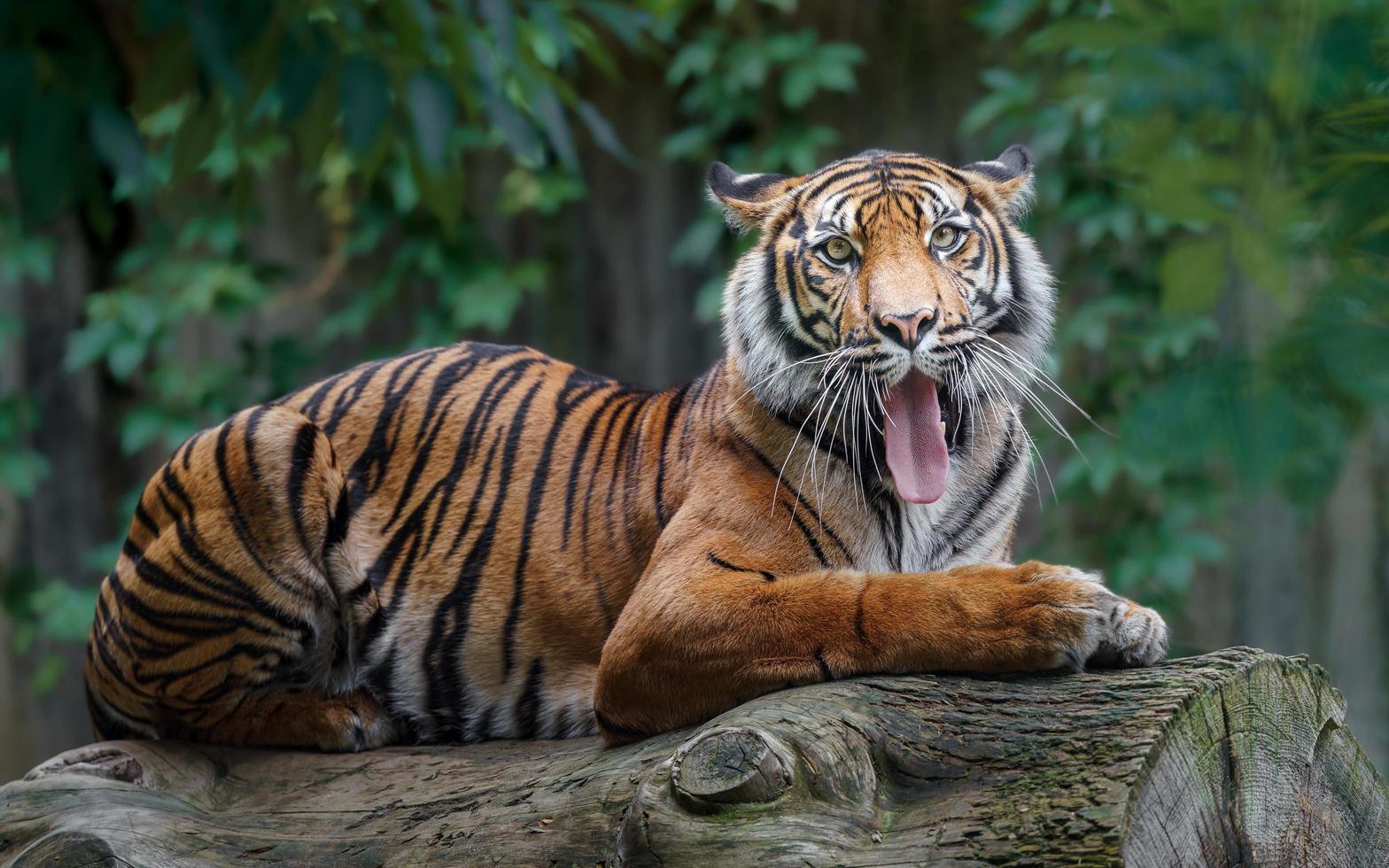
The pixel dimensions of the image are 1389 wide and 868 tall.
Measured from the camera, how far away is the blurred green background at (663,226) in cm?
84

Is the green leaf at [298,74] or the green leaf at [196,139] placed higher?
the green leaf at [298,74]

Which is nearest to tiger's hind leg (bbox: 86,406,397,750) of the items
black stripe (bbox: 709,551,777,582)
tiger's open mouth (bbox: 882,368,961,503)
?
black stripe (bbox: 709,551,777,582)

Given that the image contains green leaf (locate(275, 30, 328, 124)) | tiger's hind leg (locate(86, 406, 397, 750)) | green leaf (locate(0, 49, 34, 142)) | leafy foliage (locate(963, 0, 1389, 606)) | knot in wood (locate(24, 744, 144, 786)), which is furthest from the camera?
tiger's hind leg (locate(86, 406, 397, 750))

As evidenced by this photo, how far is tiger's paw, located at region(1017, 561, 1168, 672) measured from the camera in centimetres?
226

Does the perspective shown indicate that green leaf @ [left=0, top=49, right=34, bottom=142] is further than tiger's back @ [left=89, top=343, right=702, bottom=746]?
No

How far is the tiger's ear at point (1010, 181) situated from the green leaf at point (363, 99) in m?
1.45

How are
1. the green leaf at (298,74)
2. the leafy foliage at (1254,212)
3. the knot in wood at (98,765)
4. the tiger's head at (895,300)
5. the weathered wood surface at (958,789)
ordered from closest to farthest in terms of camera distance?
1. the leafy foliage at (1254,212)
2. the weathered wood surface at (958,789)
3. the green leaf at (298,74)
4. the tiger's head at (895,300)
5. the knot in wood at (98,765)

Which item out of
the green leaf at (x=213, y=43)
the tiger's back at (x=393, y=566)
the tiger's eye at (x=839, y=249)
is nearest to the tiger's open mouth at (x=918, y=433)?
the tiger's eye at (x=839, y=249)

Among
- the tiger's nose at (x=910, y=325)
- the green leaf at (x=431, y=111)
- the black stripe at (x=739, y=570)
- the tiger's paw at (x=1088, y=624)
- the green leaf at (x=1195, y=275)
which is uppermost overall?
the green leaf at (x=431, y=111)

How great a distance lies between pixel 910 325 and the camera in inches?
99.9

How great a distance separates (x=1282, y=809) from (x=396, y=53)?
2324 millimetres

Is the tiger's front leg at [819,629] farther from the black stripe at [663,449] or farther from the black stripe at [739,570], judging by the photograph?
the black stripe at [663,449]

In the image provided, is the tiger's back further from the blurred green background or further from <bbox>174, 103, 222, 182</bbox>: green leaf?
<bbox>174, 103, 222, 182</bbox>: green leaf

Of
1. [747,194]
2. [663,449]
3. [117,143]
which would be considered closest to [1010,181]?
[747,194]
